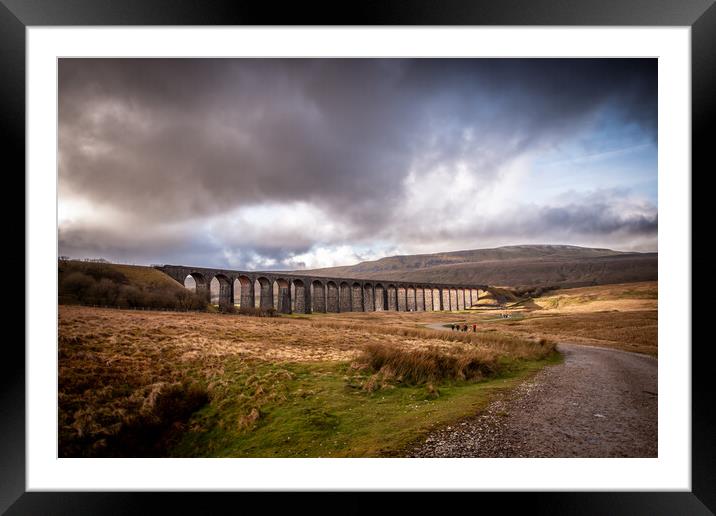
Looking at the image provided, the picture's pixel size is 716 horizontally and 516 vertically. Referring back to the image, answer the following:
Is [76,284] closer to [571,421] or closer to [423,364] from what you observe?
[423,364]

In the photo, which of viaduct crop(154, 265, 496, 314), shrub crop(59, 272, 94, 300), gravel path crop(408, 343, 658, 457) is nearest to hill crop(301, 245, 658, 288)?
viaduct crop(154, 265, 496, 314)

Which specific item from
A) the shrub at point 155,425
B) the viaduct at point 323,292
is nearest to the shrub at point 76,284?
the shrub at point 155,425

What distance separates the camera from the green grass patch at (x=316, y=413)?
4074 millimetres

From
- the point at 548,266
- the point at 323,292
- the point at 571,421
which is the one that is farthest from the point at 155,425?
the point at 323,292

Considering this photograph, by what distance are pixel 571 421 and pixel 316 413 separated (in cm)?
376

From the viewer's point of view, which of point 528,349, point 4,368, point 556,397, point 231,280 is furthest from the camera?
point 231,280

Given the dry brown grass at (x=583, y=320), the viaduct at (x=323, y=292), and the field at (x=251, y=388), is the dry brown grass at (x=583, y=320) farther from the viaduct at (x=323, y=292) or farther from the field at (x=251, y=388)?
the viaduct at (x=323, y=292)

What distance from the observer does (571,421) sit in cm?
421

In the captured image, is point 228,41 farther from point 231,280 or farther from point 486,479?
point 231,280

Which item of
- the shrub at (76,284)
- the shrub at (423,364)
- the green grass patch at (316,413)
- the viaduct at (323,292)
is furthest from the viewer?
the viaduct at (323,292)

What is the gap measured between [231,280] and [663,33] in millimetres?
15121

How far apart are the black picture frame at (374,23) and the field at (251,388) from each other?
1.94 feet

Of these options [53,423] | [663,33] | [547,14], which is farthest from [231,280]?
[663,33]

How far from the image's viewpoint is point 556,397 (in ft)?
16.0
